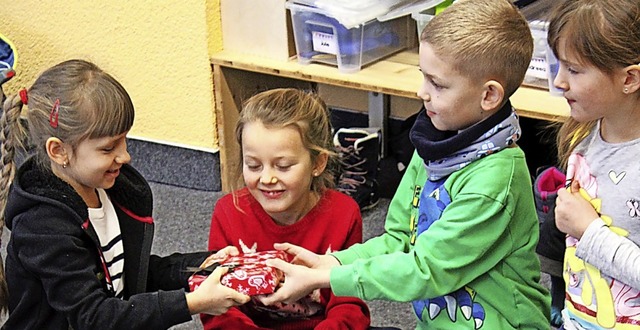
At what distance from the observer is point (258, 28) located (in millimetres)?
2426

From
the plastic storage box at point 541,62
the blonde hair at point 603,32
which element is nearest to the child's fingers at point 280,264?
the blonde hair at point 603,32

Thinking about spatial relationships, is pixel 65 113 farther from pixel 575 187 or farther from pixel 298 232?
pixel 575 187

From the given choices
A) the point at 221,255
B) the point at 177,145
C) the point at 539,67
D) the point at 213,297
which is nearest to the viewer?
the point at 213,297

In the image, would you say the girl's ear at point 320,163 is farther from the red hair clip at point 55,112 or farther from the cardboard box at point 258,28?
the cardboard box at point 258,28

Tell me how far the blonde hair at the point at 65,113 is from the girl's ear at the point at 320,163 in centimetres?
33

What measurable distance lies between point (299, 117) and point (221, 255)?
0.87 ft

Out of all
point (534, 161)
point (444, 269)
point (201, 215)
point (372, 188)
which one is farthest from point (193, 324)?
point (534, 161)

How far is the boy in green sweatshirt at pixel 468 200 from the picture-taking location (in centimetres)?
131

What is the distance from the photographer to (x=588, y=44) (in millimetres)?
1253

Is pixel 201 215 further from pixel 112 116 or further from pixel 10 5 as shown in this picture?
pixel 112 116

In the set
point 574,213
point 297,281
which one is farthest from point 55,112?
point 574,213

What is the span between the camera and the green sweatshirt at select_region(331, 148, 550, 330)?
1328 mm

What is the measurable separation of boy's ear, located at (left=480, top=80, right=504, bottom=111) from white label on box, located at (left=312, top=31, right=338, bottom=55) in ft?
3.38

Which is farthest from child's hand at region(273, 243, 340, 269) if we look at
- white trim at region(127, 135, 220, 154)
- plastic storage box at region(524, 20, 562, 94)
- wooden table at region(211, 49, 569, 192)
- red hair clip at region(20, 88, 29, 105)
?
white trim at region(127, 135, 220, 154)
